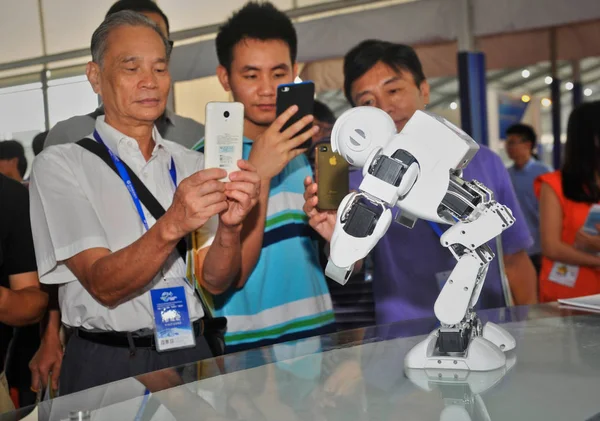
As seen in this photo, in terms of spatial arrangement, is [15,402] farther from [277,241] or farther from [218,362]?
[218,362]

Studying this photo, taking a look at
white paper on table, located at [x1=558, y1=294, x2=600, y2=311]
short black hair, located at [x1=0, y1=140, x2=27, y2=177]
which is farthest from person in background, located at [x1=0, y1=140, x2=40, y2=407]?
→ white paper on table, located at [x1=558, y1=294, x2=600, y2=311]

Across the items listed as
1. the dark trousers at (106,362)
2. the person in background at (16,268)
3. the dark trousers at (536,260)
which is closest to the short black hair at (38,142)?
the person in background at (16,268)

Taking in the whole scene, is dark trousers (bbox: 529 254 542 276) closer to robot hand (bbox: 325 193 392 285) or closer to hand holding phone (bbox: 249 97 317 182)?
hand holding phone (bbox: 249 97 317 182)

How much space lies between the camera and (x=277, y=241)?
215 cm

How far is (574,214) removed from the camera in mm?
2914

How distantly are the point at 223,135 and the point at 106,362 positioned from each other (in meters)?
0.59

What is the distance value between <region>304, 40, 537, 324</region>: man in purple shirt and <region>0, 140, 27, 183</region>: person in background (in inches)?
44.6

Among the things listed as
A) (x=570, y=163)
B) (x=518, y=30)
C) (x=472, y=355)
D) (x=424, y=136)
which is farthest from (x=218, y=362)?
(x=518, y=30)

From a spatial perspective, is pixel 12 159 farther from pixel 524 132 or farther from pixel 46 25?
pixel 524 132

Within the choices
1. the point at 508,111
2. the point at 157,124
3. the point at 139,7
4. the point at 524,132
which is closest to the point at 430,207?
the point at 157,124

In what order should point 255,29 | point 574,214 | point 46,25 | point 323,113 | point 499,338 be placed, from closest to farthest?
point 499,338
point 255,29
point 46,25
point 574,214
point 323,113

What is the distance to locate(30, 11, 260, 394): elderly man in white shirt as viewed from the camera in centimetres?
170

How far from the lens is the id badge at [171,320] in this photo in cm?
174

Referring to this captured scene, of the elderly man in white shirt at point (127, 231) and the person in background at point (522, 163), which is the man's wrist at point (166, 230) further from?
the person in background at point (522, 163)
